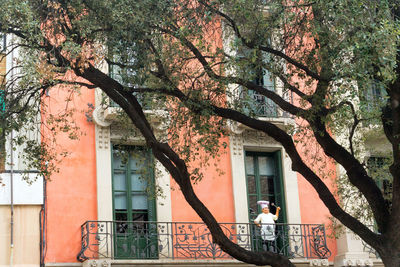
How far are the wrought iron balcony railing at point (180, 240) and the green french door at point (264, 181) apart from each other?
0.43 meters

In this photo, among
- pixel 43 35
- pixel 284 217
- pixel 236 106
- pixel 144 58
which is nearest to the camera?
pixel 43 35

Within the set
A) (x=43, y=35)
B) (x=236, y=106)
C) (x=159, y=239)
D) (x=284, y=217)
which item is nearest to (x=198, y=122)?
(x=236, y=106)

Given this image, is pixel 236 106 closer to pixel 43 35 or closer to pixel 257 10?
pixel 257 10

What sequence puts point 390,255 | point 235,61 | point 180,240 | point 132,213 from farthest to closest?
point 132,213
point 180,240
point 235,61
point 390,255

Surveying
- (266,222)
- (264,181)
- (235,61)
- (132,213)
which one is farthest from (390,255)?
(264,181)

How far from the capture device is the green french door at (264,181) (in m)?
19.8

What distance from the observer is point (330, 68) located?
1334 cm

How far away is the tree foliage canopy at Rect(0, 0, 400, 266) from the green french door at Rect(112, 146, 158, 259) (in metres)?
3.59

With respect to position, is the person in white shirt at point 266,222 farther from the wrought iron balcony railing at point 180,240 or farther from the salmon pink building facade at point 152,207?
the salmon pink building facade at point 152,207

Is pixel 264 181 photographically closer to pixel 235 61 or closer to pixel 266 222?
pixel 266 222

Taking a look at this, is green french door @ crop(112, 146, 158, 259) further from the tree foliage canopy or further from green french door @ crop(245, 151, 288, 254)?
the tree foliage canopy

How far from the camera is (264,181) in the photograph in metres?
20.2

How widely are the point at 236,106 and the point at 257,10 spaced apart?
1998 mm

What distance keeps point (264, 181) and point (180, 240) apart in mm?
3176
